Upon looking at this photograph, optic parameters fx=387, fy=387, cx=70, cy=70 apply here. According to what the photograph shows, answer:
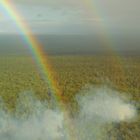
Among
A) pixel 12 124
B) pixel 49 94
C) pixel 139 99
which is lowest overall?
pixel 12 124

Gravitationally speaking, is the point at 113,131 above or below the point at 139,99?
below

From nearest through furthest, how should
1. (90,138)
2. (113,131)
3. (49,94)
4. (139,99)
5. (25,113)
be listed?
(90,138)
(113,131)
(25,113)
(139,99)
(49,94)

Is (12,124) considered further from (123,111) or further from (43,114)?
(123,111)

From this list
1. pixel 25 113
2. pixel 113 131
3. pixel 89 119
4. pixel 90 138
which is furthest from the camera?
pixel 25 113

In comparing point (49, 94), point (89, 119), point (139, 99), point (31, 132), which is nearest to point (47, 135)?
point (31, 132)

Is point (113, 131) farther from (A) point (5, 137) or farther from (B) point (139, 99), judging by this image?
(B) point (139, 99)

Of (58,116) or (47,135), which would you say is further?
(58,116)
